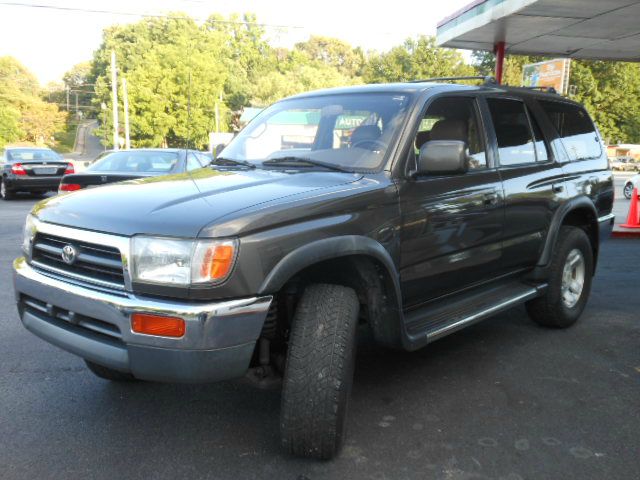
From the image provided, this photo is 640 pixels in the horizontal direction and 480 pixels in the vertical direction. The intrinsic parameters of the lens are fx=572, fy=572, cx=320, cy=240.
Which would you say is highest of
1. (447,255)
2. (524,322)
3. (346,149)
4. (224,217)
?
(346,149)

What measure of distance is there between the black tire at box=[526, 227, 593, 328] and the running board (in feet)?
1.01

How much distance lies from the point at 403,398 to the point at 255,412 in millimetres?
896

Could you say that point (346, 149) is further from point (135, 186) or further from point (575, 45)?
point (575, 45)

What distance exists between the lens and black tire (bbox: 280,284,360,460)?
258 cm

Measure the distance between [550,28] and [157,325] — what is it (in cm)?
1046

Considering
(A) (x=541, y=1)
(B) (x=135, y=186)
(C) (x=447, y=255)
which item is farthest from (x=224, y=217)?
(A) (x=541, y=1)

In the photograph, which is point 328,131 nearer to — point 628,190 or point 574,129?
point 574,129

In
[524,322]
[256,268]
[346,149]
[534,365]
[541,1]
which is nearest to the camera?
[256,268]

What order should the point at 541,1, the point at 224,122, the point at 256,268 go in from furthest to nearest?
1. the point at 224,122
2. the point at 541,1
3. the point at 256,268

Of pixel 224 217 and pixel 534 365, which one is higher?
pixel 224 217

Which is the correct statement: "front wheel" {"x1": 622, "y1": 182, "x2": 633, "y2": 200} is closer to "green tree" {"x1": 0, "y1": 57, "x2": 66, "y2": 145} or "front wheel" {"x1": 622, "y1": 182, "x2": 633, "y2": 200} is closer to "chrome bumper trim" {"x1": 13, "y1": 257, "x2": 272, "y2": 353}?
"chrome bumper trim" {"x1": 13, "y1": 257, "x2": 272, "y2": 353}

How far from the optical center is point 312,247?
2.61 meters

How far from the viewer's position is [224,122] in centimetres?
6406

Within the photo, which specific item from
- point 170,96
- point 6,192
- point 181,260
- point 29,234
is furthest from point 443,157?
point 170,96
